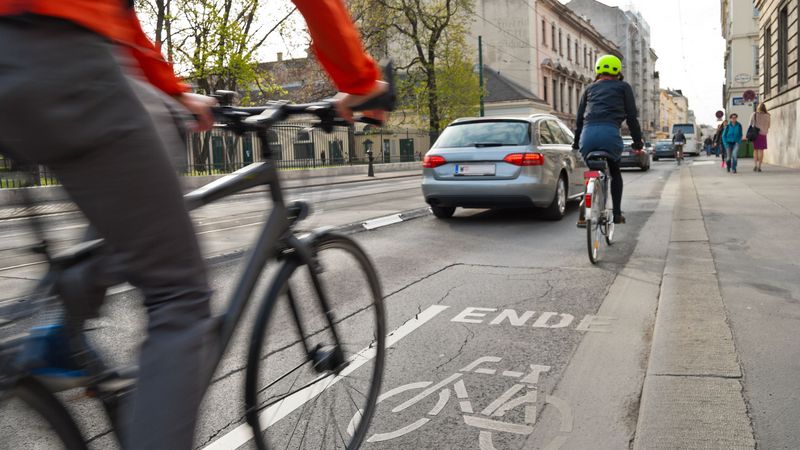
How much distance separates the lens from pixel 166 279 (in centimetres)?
144

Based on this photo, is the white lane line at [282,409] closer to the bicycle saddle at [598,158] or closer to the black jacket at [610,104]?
the bicycle saddle at [598,158]

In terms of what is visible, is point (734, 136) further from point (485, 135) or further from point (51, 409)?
point (51, 409)

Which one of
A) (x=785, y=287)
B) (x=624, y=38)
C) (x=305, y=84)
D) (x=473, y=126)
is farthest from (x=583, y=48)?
(x=785, y=287)

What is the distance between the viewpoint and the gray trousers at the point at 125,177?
125 cm

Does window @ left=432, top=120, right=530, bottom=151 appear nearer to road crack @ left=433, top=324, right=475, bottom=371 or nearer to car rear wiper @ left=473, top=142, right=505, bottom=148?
car rear wiper @ left=473, top=142, right=505, bottom=148

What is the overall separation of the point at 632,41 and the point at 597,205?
88.1 metres

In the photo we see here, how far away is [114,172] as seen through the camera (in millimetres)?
1332

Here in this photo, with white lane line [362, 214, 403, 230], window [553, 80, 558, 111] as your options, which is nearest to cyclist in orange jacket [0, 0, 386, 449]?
white lane line [362, 214, 403, 230]

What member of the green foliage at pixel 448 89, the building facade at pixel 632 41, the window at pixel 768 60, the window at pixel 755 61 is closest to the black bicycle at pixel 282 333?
the window at pixel 768 60

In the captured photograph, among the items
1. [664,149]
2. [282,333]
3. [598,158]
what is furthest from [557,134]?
[664,149]

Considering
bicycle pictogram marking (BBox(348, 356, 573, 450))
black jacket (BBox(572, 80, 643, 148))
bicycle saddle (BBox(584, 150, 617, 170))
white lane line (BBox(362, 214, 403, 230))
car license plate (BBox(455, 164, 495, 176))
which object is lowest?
bicycle pictogram marking (BBox(348, 356, 573, 450))

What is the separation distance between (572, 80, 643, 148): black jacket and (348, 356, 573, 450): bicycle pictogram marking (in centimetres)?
409

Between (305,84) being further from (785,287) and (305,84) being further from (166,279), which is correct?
(166,279)

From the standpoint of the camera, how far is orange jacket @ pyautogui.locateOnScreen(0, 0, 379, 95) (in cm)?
125
